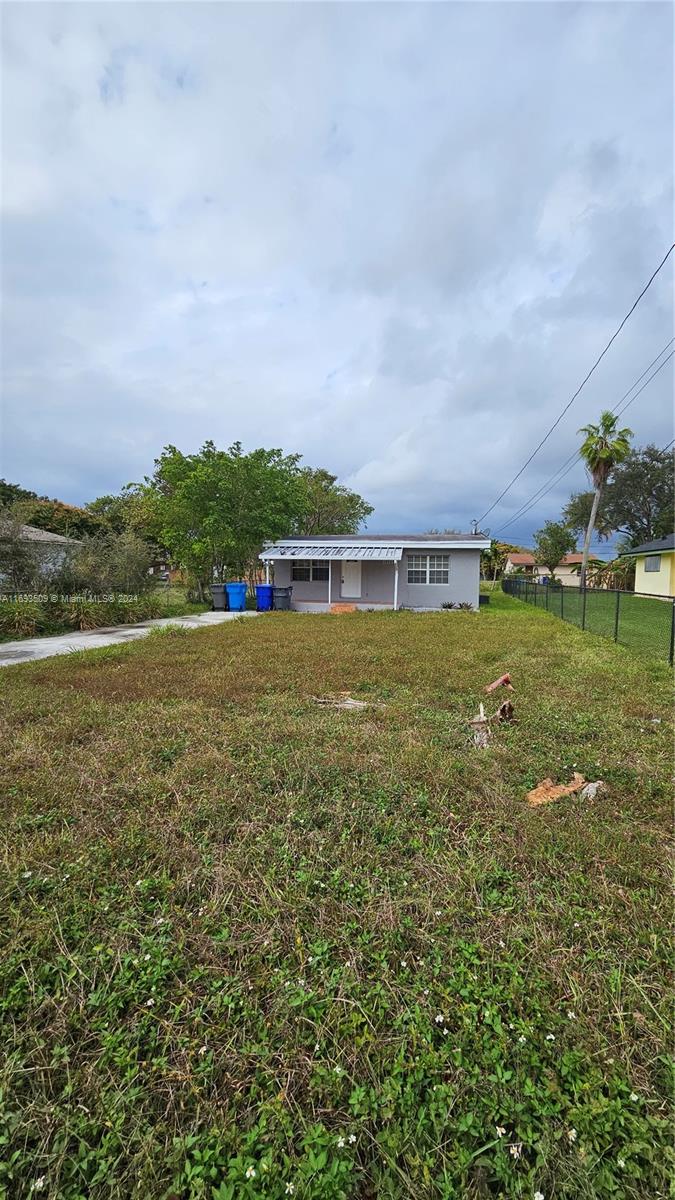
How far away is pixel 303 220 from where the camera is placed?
10562 millimetres

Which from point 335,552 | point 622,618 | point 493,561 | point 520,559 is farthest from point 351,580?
point 520,559

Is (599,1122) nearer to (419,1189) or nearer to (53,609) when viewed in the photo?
(419,1189)

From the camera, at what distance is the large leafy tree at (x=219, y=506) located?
16.8m

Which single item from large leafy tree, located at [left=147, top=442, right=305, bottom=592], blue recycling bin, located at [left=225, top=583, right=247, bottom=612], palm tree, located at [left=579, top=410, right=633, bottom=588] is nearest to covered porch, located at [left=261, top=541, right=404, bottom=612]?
large leafy tree, located at [left=147, top=442, right=305, bottom=592]

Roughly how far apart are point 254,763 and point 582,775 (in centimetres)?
228

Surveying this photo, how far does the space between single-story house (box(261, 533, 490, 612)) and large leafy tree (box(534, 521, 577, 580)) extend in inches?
805

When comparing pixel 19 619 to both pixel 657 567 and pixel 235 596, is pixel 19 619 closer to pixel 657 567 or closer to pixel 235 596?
pixel 235 596

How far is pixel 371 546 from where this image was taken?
17828 millimetres

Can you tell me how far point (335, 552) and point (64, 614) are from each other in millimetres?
8968

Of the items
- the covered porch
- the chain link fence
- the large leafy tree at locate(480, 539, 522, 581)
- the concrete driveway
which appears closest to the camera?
the concrete driveway

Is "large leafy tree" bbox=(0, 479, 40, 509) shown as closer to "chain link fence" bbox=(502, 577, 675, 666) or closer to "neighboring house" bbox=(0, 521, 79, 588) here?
"neighboring house" bbox=(0, 521, 79, 588)

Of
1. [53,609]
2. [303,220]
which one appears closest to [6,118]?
[303,220]

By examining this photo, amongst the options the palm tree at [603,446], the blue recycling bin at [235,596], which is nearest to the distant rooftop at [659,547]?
the palm tree at [603,446]

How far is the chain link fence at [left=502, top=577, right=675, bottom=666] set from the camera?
830 cm
